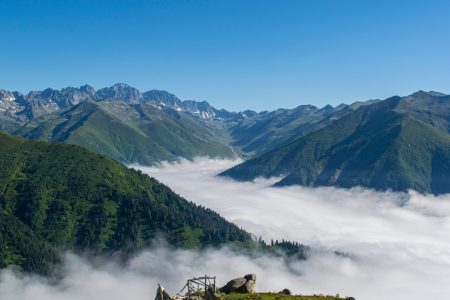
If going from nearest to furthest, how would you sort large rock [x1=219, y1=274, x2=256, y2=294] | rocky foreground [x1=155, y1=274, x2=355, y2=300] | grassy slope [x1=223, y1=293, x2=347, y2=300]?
rocky foreground [x1=155, y1=274, x2=355, y2=300] < grassy slope [x1=223, y1=293, x2=347, y2=300] < large rock [x1=219, y1=274, x2=256, y2=294]

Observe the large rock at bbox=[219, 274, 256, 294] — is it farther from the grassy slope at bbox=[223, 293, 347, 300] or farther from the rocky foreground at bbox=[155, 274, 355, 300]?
the grassy slope at bbox=[223, 293, 347, 300]

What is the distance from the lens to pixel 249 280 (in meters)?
97.6

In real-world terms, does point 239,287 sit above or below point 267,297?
above

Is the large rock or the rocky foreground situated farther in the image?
the large rock

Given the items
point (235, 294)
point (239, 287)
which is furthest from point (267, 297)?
point (239, 287)

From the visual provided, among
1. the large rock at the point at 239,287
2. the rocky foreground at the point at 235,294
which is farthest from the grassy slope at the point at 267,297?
the large rock at the point at 239,287

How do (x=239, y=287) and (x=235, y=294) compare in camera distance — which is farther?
(x=239, y=287)

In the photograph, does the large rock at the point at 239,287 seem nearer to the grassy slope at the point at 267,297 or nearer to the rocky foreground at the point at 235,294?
the rocky foreground at the point at 235,294

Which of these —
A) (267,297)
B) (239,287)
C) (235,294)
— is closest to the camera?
(267,297)

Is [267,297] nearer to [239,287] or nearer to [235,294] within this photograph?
[235,294]

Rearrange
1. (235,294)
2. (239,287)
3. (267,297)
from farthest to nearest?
(239,287) → (235,294) → (267,297)

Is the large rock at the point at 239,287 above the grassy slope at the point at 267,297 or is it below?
above

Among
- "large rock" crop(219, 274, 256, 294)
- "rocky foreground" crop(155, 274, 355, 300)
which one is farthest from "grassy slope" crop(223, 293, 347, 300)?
"large rock" crop(219, 274, 256, 294)

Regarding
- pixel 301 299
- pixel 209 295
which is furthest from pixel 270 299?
pixel 209 295
